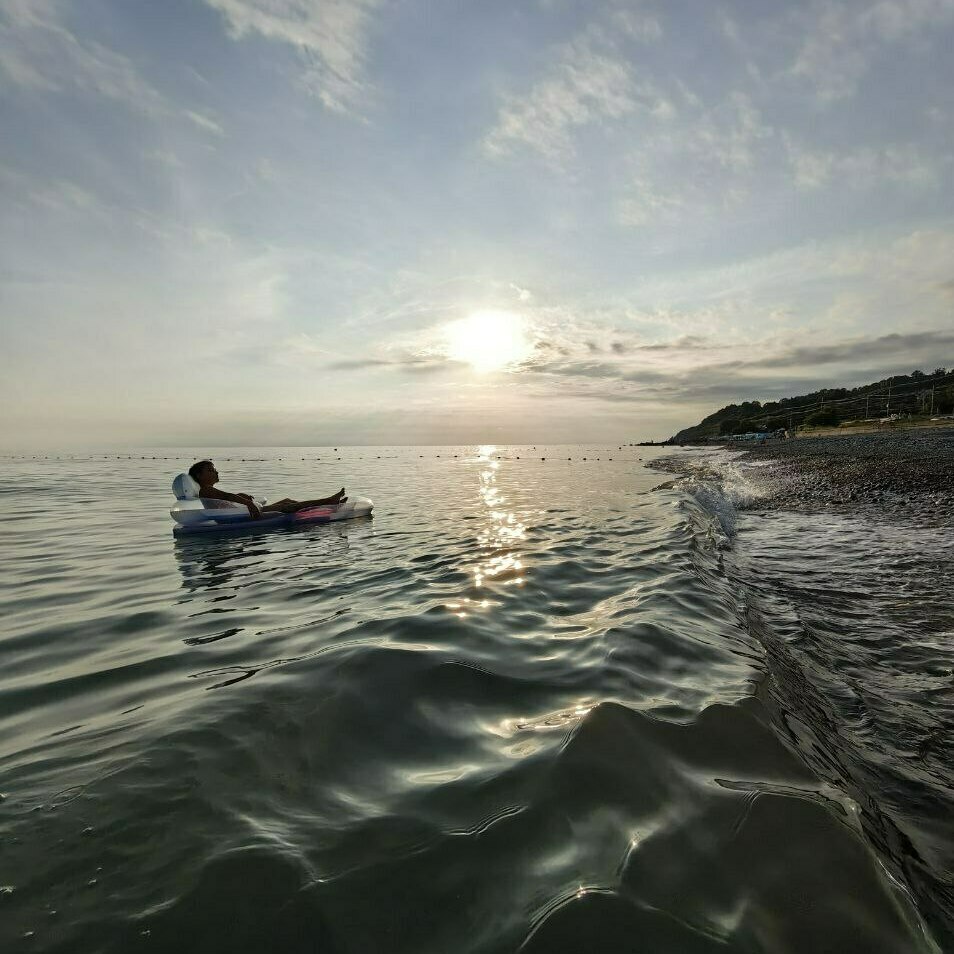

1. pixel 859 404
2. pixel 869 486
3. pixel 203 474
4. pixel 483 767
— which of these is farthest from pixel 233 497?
pixel 859 404

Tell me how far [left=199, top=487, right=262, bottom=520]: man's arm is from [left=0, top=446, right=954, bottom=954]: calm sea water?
6470mm

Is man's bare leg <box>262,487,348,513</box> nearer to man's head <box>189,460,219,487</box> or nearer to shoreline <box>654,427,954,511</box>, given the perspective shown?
man's head <box>189,460,219,487</box>

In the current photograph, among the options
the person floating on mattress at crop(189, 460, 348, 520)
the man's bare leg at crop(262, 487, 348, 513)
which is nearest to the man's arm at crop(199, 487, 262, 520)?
the person floating on mattress at crop(189, 460, 348, 520)

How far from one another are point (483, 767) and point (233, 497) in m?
13.4

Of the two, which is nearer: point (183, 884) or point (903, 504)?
A: point (183, 884)

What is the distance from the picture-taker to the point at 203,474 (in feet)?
48.2

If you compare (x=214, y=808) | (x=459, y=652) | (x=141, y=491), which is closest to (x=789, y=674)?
(x=459, y=652)

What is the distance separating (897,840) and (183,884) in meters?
3.61

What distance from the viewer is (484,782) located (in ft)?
9.95

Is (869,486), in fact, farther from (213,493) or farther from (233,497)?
(213,493)

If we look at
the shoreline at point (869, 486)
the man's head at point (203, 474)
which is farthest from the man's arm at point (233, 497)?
the shoreline at point (869, 486)

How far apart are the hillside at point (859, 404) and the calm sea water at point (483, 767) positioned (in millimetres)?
108722

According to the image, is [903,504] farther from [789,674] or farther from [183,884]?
[183,884]

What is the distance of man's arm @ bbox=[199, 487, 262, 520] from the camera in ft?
46.6
